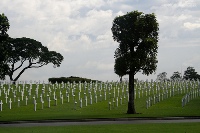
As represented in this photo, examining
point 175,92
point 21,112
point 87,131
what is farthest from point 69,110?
point 175,92

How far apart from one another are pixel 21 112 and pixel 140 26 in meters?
12.7

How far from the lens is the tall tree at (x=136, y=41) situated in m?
35.1

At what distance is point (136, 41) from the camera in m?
35.5

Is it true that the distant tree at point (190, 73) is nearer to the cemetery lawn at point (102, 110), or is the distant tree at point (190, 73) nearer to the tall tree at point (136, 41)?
the cemetery lawn at point (102, 110)

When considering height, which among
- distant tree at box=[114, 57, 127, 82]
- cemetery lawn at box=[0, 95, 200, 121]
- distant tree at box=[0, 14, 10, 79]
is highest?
distant tree at box=[0, 14, 10, 79]

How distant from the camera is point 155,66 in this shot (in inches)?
1407

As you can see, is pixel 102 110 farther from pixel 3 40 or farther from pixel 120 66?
pixel 3 40

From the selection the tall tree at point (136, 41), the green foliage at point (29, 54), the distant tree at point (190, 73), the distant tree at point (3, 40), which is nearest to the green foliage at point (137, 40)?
the tall tree at point (136, 41)

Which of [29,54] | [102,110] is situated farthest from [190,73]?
[102,110]

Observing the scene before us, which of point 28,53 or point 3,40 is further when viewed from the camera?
point 28,53

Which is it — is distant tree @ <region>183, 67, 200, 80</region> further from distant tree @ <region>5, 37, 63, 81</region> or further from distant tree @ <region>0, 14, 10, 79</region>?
distant tree @ <region>0, 14, 10, 79</region>

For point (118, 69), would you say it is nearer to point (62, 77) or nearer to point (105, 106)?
point (105, 106)

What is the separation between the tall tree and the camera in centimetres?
3509

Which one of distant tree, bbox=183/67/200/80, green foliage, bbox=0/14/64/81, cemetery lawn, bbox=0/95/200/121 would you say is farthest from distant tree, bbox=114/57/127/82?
distant tree, bbox=183/67/200/80
